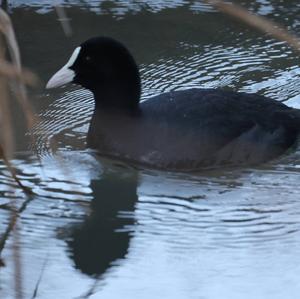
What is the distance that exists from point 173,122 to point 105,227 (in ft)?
2.80

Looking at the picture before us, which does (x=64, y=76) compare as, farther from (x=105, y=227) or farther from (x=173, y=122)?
(x=105, y=227)

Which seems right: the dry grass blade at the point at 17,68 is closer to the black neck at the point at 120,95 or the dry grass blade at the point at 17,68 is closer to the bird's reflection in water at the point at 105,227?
the bird's reflection in water at the point at 105,227

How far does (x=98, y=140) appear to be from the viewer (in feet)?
14.5

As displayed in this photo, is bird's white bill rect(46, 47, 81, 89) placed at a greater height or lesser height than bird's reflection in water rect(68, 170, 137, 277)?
greater

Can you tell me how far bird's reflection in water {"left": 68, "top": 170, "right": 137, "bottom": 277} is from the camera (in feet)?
10.7

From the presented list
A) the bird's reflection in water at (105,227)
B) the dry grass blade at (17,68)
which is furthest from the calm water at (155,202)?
the dry grass blade at (17,68)

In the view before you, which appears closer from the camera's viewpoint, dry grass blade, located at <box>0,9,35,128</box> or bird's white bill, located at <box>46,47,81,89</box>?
dry grass blade, located at <box>0,9,35,128</box>

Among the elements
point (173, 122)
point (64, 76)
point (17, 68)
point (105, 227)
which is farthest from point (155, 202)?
point (17, 68)

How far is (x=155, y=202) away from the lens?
3842mm

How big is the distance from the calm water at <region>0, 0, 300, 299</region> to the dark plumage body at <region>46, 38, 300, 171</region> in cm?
9

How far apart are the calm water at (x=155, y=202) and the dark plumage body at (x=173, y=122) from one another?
9 cm

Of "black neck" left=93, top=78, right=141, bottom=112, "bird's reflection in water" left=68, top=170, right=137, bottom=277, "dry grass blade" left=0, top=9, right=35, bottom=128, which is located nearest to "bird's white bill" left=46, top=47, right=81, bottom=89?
"black neck" left=93, top=78, right=141, bottom=112

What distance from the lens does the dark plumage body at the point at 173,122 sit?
13.9ft

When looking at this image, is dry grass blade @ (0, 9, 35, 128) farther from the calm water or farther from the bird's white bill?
the bird's white bill
